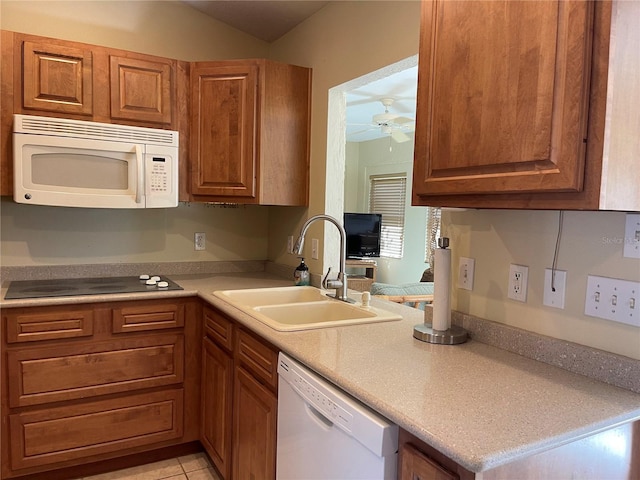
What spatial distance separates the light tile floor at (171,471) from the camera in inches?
91.0

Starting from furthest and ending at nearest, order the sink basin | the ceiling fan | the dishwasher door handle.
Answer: the ceiling fan < the sink basin < the dishwasher door handle

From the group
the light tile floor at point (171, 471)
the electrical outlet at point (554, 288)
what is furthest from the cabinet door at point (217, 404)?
the electrical outlet at point (554, 288)

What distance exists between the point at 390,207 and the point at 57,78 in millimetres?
4807

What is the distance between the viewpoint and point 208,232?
10.0 ft

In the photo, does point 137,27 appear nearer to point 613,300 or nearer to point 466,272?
point 466,272

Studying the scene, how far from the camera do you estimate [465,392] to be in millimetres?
1143

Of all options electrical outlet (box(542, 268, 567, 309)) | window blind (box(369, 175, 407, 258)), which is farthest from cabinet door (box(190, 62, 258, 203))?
window blind (box(369, 175, 407, 258))

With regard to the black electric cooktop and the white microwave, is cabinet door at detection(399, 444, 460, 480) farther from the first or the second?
the white microwave

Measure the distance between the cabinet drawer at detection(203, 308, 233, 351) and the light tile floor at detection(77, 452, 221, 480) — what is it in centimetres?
69

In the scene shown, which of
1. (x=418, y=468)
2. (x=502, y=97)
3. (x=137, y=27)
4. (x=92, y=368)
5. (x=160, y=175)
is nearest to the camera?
(x=418, y=468)

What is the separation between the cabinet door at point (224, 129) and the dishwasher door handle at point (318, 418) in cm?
144

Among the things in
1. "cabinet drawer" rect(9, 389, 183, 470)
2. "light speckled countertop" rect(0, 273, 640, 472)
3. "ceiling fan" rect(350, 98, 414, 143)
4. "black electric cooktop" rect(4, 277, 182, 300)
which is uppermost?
"ceiling fan" rect(350, 98, 414, 143)

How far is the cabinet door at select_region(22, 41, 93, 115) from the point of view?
2254mm

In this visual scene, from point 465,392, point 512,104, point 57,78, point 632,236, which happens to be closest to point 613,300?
point 632,236
